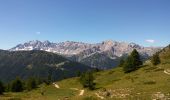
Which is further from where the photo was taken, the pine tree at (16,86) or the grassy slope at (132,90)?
the pine tree at (16,86)

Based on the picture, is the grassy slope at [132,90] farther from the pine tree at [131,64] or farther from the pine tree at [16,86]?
the pine tree at [16,86]

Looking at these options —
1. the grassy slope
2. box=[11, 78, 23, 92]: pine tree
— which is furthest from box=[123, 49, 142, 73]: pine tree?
box=[11, 78, 23, 92]: pine tree

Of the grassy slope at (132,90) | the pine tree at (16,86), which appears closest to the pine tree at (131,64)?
the grassy slope at (132,90)

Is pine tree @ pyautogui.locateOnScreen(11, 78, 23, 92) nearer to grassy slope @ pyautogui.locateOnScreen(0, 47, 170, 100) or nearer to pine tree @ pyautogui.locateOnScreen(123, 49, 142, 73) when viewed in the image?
grassy slope @ pyautogui.locateOnScreen(0, 47, 170, 100)

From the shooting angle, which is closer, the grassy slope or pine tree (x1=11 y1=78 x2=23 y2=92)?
the grassy slope

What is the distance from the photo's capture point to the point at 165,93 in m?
47.1

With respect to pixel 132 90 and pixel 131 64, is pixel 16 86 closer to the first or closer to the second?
pixel 131 64

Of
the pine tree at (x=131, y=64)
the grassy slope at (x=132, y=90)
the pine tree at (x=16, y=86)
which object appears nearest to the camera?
the grassy slope at (x=132, y=90)

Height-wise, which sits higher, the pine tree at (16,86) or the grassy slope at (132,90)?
the grassy slope at (132,90)

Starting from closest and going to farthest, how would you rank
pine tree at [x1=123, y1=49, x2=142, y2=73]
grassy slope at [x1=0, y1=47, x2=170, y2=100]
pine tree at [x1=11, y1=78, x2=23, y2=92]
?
grassy slope at [x1=0, y1=47, x2=170, y2=100] < pine tree at [x1=123, y1=49, x2=142, y2=73] < pine tree at [x1=11, y1=78, x2=23, y2=92]

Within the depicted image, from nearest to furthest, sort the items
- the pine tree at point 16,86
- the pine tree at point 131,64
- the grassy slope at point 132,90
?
1. the grassy slope at point 132,90
2. the pine tree at point 131,64
3. the pine tree at point 16,86

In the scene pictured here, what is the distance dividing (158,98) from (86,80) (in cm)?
5228

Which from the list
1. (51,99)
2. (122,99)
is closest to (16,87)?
(51,99)

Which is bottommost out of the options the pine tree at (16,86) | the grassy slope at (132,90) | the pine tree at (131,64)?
the pine tree at (16,86)
